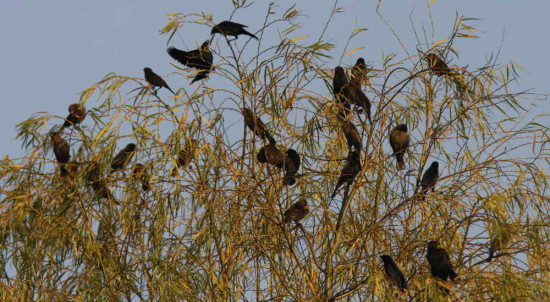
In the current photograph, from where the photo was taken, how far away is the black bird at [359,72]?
579 cm

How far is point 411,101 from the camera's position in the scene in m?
6.29

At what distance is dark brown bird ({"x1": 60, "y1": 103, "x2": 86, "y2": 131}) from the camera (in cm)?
629

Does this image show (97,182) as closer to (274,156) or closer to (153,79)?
(153,79)

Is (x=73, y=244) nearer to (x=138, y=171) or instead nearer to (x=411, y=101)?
(x=138, y=171)

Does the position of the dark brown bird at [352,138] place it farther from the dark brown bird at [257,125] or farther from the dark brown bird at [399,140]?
the dark brown bird at [257,125]

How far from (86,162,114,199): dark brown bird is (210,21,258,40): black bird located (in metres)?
1.20

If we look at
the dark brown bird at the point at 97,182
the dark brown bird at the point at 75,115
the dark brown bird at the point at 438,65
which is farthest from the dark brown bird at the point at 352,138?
the dark brown bird at the point at 75,115

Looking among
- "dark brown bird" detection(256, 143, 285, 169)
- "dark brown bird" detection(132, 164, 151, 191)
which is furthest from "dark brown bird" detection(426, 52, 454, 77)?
"dark brown bird" detection(132, 164, 151, 191)

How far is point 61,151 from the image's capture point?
6.19m

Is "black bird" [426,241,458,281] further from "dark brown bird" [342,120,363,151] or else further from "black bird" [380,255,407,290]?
"dark brown bird" [342,120,363,151]

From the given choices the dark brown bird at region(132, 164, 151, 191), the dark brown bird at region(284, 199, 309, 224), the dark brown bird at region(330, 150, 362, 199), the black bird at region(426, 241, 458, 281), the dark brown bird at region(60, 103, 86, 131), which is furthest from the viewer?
the dark brown bird at region(60, 103, 86, 131)

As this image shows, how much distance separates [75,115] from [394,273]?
8.56ft

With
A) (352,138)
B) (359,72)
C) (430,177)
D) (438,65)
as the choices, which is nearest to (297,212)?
(352,138)

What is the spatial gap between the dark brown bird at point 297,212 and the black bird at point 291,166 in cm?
15
